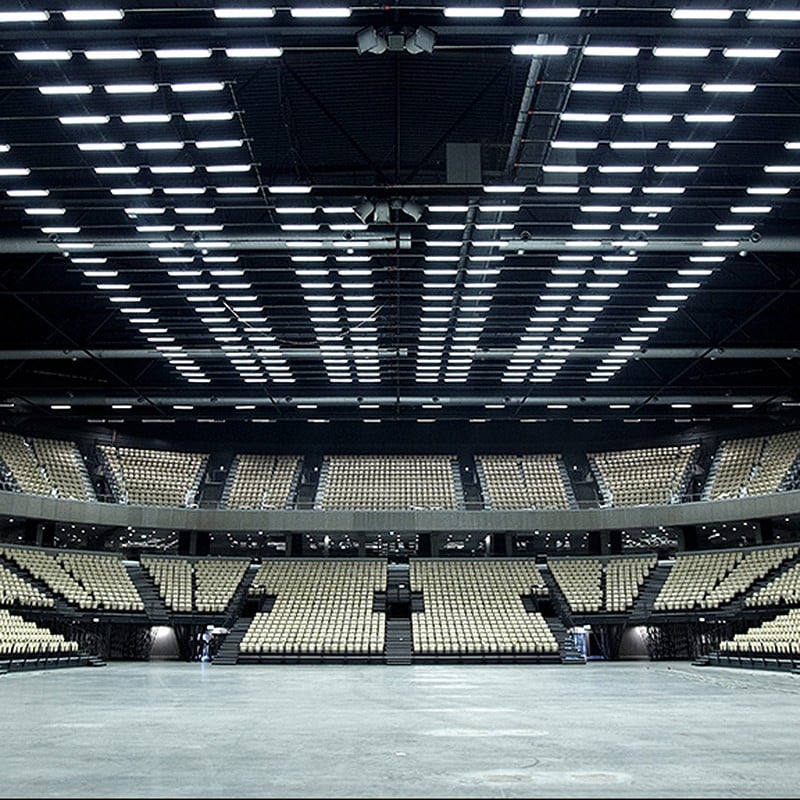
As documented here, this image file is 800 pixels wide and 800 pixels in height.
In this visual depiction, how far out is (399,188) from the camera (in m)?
23.3

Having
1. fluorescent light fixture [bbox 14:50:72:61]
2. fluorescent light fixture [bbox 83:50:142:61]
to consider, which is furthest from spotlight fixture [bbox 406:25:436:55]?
fluorescent light fixture [bbox 14:50:72:61]

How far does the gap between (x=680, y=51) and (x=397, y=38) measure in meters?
6.06

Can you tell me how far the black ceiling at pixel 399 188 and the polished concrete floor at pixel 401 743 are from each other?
1269 cm

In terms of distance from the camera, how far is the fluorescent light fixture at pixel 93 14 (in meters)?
16.6

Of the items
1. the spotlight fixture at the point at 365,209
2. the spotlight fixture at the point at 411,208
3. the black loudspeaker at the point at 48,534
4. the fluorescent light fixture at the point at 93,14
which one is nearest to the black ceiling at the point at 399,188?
the spotlight fixture at the point at 411,208

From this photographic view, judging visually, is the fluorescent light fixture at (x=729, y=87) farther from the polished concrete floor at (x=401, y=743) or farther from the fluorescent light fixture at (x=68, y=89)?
the fluorescent light fixture at (x=68, y=89)

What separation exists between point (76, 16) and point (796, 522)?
44467 mm

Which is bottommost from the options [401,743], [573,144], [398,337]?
[401,743]

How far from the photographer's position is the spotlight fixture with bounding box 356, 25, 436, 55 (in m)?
17.0

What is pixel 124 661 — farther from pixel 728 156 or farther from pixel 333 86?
pixel 728 156

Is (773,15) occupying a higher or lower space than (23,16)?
higher

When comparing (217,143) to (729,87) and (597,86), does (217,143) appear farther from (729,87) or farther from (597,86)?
(729,87)

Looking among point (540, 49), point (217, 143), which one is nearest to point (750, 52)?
point (540, 49)

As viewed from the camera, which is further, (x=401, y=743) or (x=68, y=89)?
(x=68, y=89)
